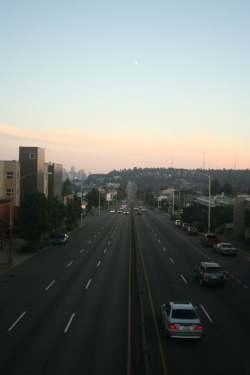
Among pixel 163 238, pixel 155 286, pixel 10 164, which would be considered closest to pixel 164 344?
pixel 155 286

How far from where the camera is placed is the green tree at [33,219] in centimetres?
4181

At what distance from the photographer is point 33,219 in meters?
41.8

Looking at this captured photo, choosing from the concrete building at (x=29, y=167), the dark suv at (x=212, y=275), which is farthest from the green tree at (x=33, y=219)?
the concrete building at (x=29, y=167)

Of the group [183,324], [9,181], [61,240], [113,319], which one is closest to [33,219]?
[61,240]

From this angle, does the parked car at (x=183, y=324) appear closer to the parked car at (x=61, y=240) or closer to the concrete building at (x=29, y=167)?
the parked car at (x=61, y=240)

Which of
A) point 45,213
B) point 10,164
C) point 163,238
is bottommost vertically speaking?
point 163,238

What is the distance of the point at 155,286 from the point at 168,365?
1230cm

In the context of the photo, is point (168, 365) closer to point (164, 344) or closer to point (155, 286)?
point (164, 344)

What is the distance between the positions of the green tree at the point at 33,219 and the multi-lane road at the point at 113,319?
740cm

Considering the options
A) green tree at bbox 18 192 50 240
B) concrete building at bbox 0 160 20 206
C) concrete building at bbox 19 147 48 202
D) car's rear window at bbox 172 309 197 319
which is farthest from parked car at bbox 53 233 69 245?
car's rear window at bbox 172 309 197 319

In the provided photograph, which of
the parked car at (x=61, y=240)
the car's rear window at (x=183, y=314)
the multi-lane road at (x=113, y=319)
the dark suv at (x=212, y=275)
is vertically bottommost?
the parked car at (x=61, y=240)

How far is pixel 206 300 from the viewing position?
70.1ft

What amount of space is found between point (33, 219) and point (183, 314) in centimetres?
2910

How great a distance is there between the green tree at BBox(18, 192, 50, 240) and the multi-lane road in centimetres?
740
